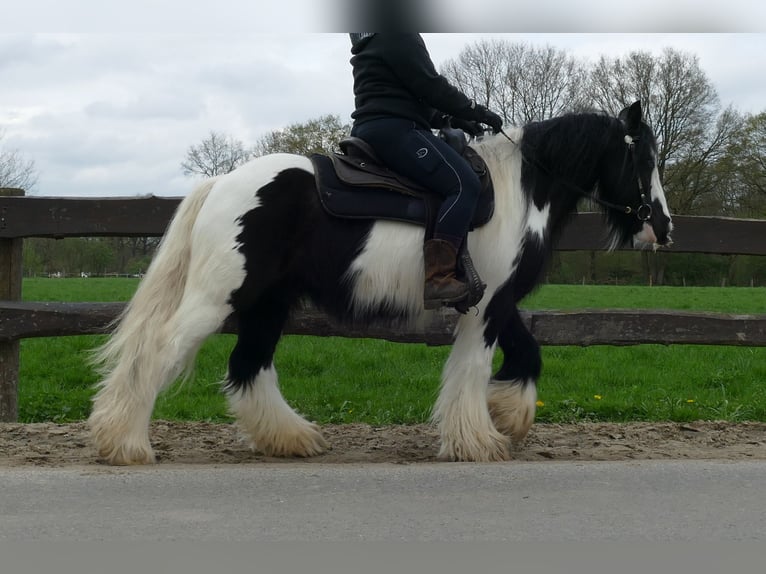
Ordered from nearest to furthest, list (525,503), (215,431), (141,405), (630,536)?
(630,536) < (525,503) < (141,405) < (215,431)

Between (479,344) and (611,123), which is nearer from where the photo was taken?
(479,344)

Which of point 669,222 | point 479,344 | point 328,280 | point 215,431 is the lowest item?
point 215,431

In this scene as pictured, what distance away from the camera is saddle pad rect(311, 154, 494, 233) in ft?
16.0

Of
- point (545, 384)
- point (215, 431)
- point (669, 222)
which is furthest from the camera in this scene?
point (545, 384)

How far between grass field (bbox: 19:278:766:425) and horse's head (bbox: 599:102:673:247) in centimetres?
150

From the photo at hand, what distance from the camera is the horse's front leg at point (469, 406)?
4.90 m

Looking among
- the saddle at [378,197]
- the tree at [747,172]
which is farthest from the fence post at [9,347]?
the tree at [747,172]

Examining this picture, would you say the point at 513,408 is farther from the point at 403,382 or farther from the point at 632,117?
the point at 403,382

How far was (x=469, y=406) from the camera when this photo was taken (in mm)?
4961

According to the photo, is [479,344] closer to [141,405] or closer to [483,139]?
[483,139]

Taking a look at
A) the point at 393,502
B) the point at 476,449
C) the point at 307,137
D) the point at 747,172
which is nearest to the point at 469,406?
the point at 476,449

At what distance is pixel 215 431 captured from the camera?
239 inches

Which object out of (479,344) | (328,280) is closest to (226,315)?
(328,280)

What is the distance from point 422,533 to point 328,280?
2.04 metres
